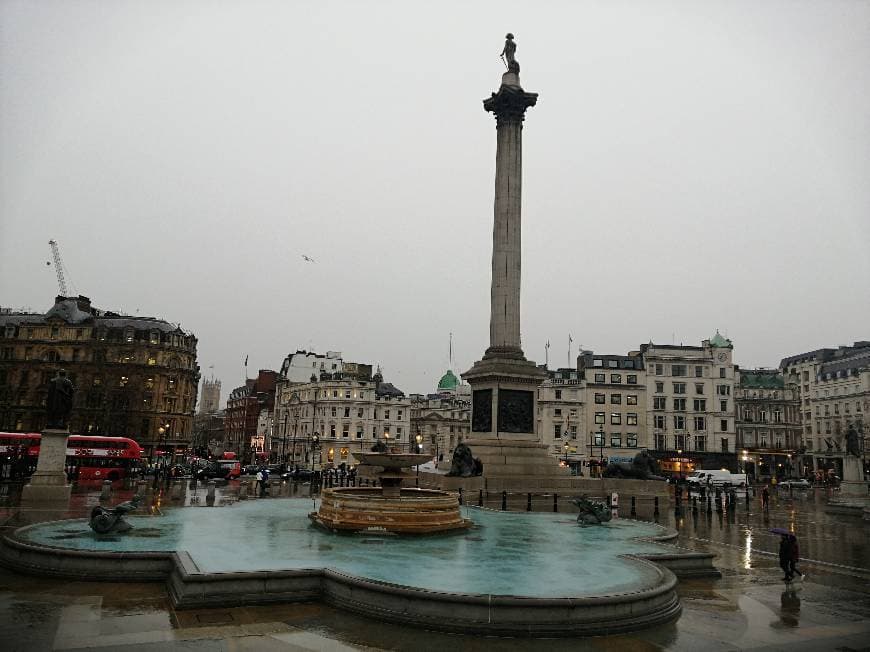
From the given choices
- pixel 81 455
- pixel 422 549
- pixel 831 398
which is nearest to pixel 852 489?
pixel 422 549

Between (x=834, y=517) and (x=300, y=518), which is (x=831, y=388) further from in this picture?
(x=300, y=518)

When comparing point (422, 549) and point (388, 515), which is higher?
point (388, 515)

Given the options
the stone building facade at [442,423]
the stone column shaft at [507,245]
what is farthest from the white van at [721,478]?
the stone building facade at [442,423]

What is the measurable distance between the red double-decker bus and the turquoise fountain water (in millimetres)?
28600

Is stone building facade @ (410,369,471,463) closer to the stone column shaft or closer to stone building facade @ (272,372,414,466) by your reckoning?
stone building facade @ (272,372,414,466)

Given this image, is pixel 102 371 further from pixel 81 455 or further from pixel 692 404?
pixel 692 404

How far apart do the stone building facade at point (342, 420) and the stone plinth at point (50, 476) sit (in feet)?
244

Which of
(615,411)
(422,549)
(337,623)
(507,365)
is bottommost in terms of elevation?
(337,623)

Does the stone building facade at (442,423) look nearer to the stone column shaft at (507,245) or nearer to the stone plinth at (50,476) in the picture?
the stone column shaft at (507,245)

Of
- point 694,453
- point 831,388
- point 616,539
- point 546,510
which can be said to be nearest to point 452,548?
point 616,539

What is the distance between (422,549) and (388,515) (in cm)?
259

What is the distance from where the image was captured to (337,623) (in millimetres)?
10977

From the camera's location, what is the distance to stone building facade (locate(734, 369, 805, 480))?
314 ft

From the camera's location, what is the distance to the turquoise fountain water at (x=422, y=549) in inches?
517
